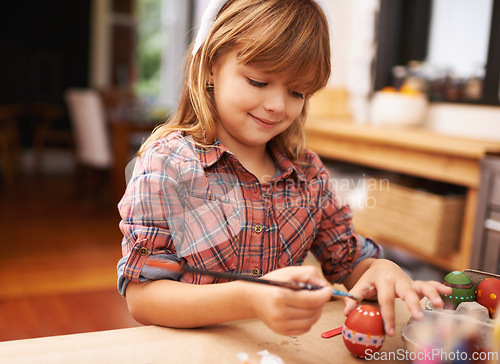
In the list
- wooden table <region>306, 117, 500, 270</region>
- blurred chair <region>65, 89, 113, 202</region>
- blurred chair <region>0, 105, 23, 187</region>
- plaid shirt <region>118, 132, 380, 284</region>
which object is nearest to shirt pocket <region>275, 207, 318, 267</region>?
plaid shirt <region>118, 132, 380, 284</region>

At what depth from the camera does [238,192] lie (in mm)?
915

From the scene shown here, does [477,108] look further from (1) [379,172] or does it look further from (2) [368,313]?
(2) [368,313]

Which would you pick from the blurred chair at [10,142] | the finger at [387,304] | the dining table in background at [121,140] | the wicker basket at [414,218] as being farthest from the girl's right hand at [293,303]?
the blurred chair at [10,142]

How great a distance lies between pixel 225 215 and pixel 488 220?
164 cm

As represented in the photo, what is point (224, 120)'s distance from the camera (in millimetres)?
920

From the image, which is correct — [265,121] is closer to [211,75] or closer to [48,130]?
[211,75]

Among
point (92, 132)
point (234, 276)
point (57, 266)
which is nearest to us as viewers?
point (234, 276)

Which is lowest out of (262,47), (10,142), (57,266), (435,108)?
(57,266)

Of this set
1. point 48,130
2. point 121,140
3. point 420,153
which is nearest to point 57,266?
point 121,140

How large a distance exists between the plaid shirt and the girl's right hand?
23 cm

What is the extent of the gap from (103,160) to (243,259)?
3652 millimetres

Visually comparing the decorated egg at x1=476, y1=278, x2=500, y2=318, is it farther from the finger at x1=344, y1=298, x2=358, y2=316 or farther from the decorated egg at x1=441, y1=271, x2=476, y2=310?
the finger at x1=344, y1=298, x2=358, y2=316

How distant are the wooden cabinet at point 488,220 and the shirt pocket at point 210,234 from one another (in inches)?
61.6

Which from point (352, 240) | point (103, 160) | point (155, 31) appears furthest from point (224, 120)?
point (155, 31)
